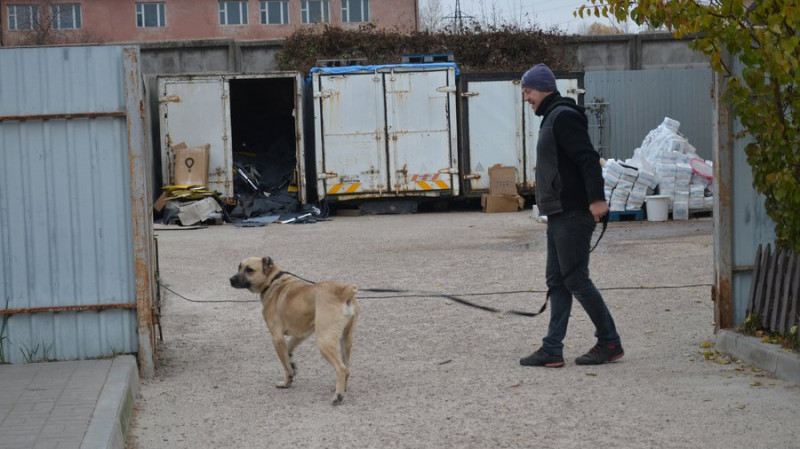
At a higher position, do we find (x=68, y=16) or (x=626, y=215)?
(x=68, y=16)

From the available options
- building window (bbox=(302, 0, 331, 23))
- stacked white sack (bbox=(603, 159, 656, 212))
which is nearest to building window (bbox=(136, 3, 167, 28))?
building window (bbox=(302, 0, 331, 23))

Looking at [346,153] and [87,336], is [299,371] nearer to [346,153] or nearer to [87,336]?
[87,336]

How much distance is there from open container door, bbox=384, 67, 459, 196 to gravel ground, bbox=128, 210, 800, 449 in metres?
7.79

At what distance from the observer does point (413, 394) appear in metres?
6.57

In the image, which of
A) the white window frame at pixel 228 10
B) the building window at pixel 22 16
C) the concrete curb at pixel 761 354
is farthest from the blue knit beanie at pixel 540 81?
the white window frame at pixel 228 10

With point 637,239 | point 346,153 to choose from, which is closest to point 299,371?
point 637,239

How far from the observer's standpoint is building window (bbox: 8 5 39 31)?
5074 centimetres

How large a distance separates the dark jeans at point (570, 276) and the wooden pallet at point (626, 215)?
427 inches

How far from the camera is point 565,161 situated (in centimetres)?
706

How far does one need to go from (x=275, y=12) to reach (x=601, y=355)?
175 ft

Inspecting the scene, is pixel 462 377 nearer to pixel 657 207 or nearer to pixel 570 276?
pixel 570 276

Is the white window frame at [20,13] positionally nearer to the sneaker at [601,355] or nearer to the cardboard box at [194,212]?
the cardboard box at [194,212]

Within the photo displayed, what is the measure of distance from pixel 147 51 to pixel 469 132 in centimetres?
904

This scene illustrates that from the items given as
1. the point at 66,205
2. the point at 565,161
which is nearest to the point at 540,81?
the point at 565,161
